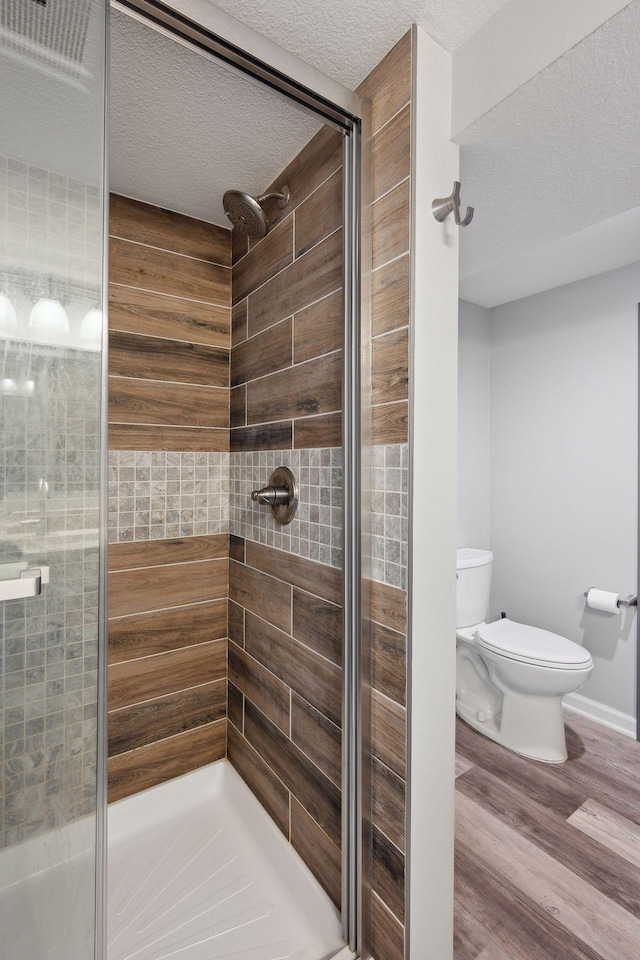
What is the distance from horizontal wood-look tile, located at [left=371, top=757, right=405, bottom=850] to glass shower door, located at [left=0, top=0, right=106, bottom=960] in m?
0.61

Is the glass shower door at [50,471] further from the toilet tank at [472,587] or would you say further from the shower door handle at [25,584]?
the toilet tank at [472,587]

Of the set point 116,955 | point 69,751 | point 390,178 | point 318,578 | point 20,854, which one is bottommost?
point 116,955

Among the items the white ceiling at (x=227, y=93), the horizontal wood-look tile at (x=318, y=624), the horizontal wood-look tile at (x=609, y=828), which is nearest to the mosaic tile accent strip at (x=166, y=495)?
the horizontal wood-look tile at (x=318, y=624)

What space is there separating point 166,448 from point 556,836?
76.1 inches

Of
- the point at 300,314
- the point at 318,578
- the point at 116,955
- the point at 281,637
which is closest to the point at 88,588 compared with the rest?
the point at 318,578

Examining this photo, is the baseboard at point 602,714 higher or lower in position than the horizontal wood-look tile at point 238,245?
lower

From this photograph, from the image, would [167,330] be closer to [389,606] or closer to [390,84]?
[390,84]

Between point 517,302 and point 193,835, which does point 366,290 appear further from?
point 517,302

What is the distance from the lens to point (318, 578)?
132cm

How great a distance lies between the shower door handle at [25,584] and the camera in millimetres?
652

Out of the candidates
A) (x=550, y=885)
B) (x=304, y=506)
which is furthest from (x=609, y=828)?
(x=304, y=506)

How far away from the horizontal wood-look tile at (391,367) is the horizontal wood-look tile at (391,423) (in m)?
0.02

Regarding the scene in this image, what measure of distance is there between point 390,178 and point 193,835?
2051 mm

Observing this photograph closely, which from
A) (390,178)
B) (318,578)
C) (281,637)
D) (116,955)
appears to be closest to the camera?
(390,178)
